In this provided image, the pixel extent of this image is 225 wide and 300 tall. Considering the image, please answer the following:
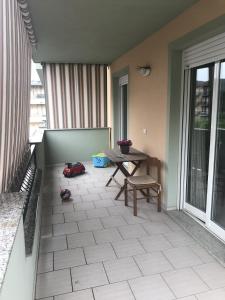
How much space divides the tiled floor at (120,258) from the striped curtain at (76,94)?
2.95 metres

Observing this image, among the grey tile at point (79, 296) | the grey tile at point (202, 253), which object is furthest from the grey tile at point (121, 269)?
the grey tile at point (202, 253)

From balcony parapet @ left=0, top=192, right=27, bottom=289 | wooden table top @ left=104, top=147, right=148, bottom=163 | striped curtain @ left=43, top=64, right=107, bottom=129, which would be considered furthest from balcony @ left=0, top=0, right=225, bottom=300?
striped curtain @ left=43, top=64, right=107, bottom=129

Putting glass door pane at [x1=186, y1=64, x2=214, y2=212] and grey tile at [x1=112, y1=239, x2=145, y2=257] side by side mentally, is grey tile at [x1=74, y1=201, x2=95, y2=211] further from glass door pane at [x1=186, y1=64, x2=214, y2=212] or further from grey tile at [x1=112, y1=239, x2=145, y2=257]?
glass door pane at [x1=186, y1=64, x2=214, y2=212]

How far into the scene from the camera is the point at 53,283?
2.04 m

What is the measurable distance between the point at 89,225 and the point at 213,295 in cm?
156

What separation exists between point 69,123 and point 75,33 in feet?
9.56

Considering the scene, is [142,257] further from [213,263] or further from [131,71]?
[131,71]

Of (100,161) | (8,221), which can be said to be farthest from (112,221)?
(100,161)

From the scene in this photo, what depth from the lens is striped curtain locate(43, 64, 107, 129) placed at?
5.83 metres

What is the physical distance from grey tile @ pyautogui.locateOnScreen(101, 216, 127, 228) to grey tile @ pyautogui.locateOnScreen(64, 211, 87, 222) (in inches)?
11.1

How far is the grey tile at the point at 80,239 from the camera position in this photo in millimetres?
2607

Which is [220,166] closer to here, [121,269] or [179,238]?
[179,238]

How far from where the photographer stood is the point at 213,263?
2.26 metres

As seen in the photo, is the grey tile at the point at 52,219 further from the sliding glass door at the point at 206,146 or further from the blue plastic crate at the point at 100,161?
the blue plastic crate at the point at 100,161
